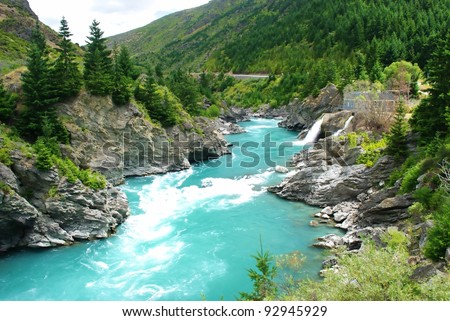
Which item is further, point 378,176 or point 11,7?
point 11,7

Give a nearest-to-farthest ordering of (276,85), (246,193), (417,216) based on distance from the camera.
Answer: (417,216)
(246,193)
(276,85)

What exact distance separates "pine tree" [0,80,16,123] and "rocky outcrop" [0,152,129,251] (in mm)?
7138

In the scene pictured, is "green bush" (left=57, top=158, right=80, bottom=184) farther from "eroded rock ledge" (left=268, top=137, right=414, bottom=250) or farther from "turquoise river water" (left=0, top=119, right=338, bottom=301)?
"eroded rock ledge" (left=268, top=137, right=414, bottom=250)

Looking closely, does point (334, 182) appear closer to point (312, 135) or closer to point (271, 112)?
point (312, 135)

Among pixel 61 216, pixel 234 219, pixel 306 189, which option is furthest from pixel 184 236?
pixel 306 189

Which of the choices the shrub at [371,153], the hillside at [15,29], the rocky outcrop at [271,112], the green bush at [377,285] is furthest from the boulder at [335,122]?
the hillside at [15,29]

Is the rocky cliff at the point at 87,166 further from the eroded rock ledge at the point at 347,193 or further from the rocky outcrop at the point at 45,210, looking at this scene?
the eroded rock ledge at the point at 347,193

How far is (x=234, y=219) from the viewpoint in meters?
33.9

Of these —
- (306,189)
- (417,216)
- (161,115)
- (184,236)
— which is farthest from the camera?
(161,115)

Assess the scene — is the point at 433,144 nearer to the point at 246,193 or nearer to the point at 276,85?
the point at 246,193

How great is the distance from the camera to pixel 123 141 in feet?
151

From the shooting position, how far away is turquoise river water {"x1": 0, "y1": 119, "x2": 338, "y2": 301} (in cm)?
2358

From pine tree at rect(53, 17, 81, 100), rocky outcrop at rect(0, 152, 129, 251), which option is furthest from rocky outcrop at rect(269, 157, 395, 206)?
pine tree at rect(53, 17, 81, 100)

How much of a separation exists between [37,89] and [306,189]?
27.9 m
